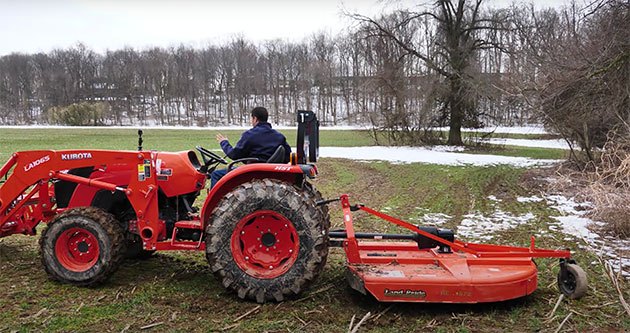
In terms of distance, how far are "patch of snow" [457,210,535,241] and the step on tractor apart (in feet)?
8.07

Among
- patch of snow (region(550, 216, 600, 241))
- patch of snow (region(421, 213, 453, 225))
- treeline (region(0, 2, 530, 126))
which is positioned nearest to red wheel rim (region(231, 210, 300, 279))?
patch of snow (region(421, 213, 453, 225))

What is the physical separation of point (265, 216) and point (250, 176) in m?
0.44

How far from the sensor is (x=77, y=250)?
4727mm

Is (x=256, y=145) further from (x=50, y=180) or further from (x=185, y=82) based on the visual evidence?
(x=185, y=82)

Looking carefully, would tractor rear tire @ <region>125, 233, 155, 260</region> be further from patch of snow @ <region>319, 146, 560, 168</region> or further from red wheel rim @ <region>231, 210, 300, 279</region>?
patch of snow @ <region>319, 146, 560, 168</region>

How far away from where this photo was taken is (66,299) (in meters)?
4.39

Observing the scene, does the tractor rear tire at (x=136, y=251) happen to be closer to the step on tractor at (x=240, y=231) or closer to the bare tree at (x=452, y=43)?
the step on tractor at (x=240, y=231)

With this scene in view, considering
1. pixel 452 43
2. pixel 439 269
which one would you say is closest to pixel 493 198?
pixel 439 269

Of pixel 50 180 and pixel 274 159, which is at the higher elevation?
pixel 274 159

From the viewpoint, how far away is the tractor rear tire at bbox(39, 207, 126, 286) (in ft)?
15.1

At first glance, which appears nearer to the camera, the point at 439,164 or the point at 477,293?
the point at 477,293

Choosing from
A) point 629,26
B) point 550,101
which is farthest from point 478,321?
point 550,101

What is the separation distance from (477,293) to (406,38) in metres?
23.9

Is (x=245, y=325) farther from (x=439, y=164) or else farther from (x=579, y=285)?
(x=439, y=164)
